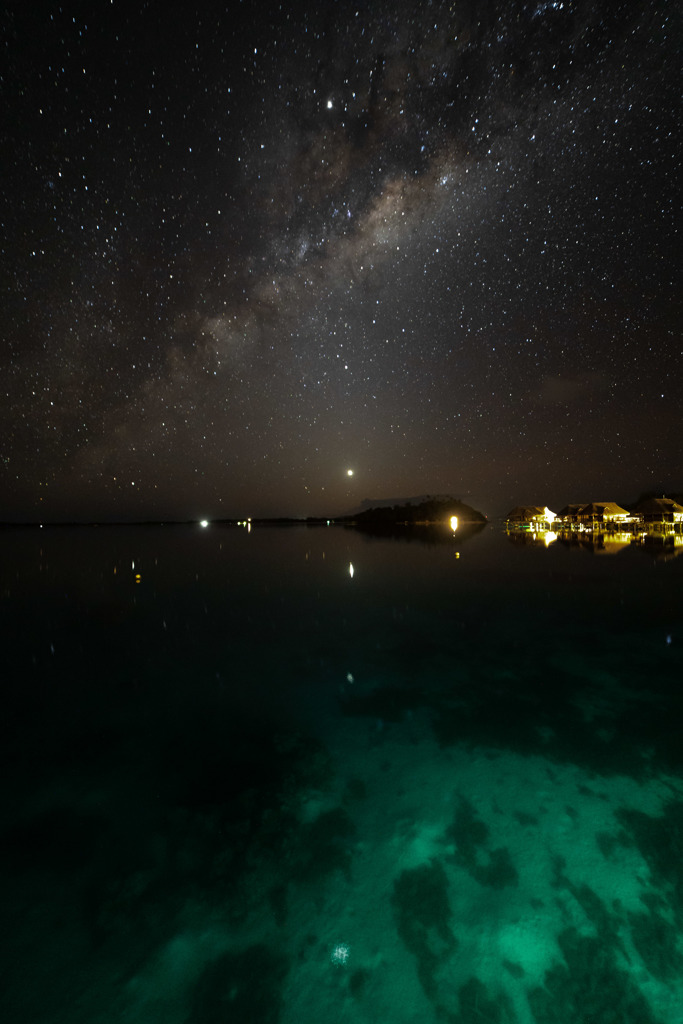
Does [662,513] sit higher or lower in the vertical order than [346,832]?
higher

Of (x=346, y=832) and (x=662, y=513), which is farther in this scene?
(x=662, y=513)

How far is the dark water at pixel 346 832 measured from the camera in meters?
4.21

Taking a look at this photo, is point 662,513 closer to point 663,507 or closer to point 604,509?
point 663,507

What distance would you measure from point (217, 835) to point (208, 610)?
14502 millimetres

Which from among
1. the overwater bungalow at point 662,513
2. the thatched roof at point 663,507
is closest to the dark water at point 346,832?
the overwater bungalow at point 662,513

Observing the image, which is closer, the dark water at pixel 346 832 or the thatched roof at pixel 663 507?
the dark water at pixel 346 832

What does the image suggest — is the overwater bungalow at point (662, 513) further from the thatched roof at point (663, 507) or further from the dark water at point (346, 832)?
the dark water at point (346, 832)

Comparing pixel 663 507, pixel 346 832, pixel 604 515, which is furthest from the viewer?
pixel 604 515

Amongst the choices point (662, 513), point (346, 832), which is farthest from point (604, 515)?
point (346, 832)

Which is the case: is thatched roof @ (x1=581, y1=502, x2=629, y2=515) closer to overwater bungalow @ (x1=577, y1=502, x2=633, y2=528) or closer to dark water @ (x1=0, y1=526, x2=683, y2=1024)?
overwater bungalow @ (x1=577, y1=502, x2=633, y2=528)

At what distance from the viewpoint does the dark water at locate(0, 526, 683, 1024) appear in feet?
13.8

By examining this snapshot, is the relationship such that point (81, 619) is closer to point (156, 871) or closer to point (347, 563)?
point (156, 871)

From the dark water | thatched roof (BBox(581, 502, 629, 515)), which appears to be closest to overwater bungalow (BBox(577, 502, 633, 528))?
thatched roof (BBox(581, 502, 629, 515))

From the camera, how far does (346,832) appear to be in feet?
20.3
